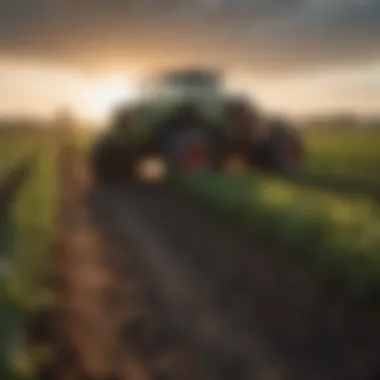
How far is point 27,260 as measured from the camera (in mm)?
1359

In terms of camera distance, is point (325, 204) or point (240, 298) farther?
point (240, 298)

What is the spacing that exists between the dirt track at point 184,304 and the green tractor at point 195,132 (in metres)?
0.07

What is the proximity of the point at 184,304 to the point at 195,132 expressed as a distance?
1.99 feet

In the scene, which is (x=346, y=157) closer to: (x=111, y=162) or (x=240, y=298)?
(x=111, y=162)

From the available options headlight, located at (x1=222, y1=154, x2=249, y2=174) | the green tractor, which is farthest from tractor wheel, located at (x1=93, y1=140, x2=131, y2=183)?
headlight, located at (x1=222, y1=154, x2=249, y2=174)

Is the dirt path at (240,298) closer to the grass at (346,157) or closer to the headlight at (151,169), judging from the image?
the headlight at (151,169)

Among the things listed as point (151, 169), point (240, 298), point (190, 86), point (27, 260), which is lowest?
point (240, 298)

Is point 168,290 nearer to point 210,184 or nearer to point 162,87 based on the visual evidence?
point 210,184

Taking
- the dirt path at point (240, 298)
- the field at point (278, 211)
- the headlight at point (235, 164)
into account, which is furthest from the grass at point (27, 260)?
the headlight at point (235, 164)

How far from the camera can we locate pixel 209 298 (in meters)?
1.62

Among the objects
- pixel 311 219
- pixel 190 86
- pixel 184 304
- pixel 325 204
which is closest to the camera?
pixel 190 86

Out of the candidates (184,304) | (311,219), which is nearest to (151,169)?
(311,219)

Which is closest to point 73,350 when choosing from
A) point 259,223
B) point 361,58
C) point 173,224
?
point 173,224

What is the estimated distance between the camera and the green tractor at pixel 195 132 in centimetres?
104
